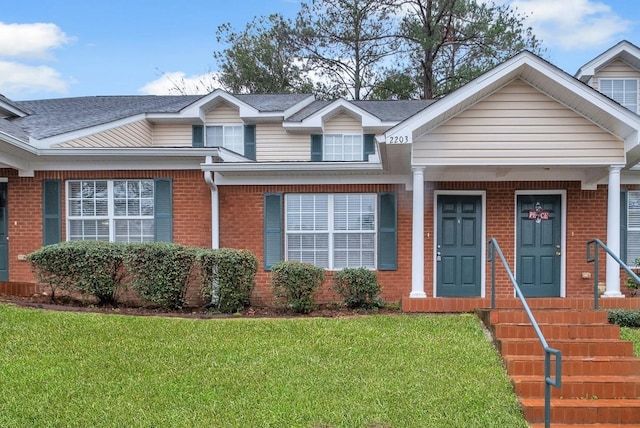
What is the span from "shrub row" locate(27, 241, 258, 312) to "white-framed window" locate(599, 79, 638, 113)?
10.5 metres

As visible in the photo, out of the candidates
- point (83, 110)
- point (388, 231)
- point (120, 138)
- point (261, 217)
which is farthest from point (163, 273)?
point (83, 110)

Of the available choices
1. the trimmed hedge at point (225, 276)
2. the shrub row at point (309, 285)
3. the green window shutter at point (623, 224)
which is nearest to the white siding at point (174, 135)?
the trimmed hedge at point (225, 276)

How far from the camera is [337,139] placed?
13227mm

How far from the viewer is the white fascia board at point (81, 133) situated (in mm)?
8988

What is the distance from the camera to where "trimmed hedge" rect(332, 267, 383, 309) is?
7.98 m

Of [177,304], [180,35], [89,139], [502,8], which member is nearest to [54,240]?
[89,139]

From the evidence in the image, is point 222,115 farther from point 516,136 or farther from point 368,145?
point 516,136

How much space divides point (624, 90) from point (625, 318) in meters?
7.60

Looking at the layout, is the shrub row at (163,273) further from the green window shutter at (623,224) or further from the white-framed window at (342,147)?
the green window shutter at (623,224)

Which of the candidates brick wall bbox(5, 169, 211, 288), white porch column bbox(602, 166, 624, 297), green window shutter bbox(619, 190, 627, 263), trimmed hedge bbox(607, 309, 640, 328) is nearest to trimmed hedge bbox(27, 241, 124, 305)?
brick wall bbox(5, 169, 211, 288)

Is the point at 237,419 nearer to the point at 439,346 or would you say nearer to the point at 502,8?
the point at 439,346

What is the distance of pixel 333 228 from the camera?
9242 mm

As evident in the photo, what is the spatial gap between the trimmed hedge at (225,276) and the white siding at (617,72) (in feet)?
33.5

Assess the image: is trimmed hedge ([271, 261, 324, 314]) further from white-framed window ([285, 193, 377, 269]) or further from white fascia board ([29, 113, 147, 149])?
white fascia board ([29, 113, 147, 149])
